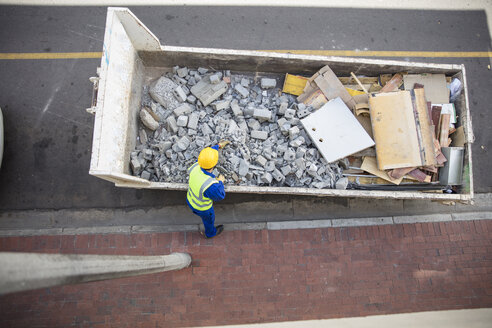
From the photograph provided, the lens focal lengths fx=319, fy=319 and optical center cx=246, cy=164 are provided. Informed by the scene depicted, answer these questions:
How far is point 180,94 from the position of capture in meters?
5.28

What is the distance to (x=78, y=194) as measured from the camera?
19.2 ft

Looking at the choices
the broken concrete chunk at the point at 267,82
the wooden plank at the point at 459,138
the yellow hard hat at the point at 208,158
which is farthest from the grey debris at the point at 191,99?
the wooden plank at the point at 459,138

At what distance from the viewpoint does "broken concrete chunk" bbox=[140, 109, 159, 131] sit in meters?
5.12

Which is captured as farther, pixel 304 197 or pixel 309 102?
pixel 304 197

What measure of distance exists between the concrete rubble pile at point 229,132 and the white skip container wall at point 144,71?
0.23 metres

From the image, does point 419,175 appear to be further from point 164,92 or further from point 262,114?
point 164,92

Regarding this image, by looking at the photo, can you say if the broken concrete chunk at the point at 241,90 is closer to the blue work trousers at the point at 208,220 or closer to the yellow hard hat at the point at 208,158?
the yellow hard hat at the point at 208,158

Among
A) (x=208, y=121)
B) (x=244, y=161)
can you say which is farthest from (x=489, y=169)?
(x=208, y=121)

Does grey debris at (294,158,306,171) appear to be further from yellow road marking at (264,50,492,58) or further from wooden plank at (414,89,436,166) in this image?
yellow road marking at (264,50,492,58)

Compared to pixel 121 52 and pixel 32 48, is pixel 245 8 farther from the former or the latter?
pixel 32 48

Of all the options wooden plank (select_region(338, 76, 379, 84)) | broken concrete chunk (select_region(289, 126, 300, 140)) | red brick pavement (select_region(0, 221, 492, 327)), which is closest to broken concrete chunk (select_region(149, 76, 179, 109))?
broken concrete chunk (select_region(289, 126, 300, 140))

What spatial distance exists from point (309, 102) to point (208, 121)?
68.3 inches

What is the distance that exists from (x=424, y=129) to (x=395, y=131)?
1.47ft

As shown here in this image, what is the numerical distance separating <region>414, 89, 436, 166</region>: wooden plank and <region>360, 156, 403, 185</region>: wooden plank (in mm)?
503
